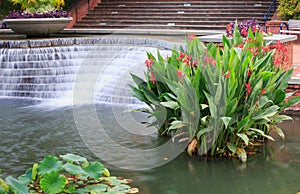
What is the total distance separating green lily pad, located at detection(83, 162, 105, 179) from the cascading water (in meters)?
5.87

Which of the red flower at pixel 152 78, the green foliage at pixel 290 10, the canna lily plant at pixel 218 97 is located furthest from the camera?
the green foliage at pixel 290 10

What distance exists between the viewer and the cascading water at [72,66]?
43.6 feet

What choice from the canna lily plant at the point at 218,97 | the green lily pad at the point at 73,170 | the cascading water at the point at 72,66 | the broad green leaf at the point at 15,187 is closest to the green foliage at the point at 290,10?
the cascading water at the point at 72,66

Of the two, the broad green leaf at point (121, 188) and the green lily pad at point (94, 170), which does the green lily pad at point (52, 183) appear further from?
the broad green leaf at point (121, 188)

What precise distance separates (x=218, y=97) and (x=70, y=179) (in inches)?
80.9

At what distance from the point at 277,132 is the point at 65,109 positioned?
4.56 m

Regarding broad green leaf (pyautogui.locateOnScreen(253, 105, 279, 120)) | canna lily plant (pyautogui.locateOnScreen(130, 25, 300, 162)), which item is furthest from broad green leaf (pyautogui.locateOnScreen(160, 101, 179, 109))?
broad green leaf (pyautogui.locateOnScreen(253, 105, 279, 120))

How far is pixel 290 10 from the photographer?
19062mm

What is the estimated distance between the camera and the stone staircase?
21281mm

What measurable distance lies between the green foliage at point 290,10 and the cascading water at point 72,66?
239 inches

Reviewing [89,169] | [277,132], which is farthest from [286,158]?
[89,169]

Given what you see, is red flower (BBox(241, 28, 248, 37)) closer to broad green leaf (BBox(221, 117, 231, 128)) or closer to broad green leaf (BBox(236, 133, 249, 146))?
broad green leaf (BBox(236, 133, 249, 146))

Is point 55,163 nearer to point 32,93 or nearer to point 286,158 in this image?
point 286,158

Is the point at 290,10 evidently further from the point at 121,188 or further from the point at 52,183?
the point at 52,183
